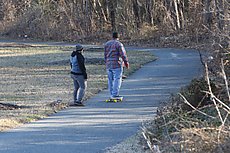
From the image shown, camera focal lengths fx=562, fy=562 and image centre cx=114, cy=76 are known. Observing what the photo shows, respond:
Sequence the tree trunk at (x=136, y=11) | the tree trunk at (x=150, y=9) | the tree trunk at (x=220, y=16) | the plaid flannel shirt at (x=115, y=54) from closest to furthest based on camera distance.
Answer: the tree trunk at (x=220, y=16), the plaid flannel shirt at (x=115, y=54), the tree trunk at (x=150, y=9), the tree trunk at (x=136, y=11)

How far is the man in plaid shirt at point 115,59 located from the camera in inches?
595

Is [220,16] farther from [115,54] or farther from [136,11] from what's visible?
[136,11]

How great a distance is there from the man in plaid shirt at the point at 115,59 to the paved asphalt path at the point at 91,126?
0.60 meters

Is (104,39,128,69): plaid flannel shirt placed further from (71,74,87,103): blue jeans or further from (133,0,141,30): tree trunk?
(133,0,141,30): tree trunk

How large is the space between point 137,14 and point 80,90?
3844 cm

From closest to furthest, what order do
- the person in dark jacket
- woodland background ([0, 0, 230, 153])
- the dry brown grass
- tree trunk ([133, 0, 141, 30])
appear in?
the dry brown grass
the person in dark jacket
woodland background ([0, 0, 230, 153])
tree trunk ([133, 0, 141, 30])

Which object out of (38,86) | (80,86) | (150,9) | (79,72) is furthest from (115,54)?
(150,9)

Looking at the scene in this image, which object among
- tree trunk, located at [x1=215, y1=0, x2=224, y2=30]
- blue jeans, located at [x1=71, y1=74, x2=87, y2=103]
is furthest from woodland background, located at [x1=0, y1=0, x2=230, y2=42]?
tree trunk, located at [x1=215, y1=0, x2=224, y2=30]

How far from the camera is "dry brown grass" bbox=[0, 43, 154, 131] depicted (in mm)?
13930

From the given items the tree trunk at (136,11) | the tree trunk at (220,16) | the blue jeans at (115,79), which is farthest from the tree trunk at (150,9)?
the tree trunk at (220,16)

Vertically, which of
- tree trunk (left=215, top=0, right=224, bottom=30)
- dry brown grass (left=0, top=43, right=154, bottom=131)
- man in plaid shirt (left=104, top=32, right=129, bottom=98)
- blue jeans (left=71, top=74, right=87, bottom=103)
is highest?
tree trunk (left=215, top=0, right=224, bottom=30)

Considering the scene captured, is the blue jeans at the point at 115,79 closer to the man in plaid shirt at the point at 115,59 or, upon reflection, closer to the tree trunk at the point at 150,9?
the man in plaid shirt at the point at 115,59

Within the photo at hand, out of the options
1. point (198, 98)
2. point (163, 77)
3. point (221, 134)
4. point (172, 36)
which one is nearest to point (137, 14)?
point (172, 36)

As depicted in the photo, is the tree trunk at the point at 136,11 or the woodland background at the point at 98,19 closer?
the woodland background at the point at 98,19
